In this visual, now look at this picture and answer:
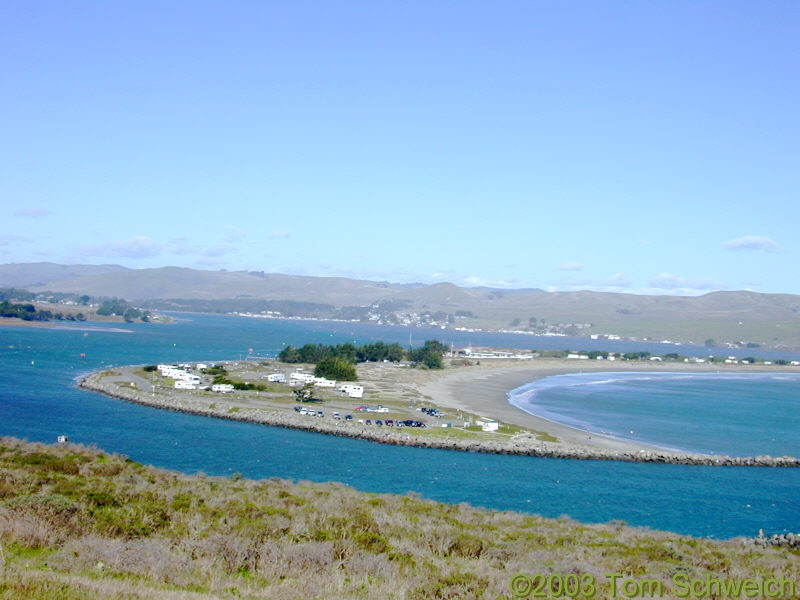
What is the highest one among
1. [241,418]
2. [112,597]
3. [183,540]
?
[112,597]

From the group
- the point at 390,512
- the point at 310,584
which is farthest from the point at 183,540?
the point at 390,512

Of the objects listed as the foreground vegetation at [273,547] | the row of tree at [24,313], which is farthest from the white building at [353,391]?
the row of tree at [24,313]

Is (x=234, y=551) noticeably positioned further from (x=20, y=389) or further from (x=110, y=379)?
(x=110, y=379)

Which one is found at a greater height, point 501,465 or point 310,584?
point 310,584

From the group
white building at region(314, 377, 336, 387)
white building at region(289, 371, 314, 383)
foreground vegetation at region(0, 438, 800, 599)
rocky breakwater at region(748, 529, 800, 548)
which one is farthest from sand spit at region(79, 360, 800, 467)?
foreground vegetation at region(0, 438, 800, 599)

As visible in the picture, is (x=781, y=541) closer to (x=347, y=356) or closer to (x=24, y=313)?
(x=347, y=356)

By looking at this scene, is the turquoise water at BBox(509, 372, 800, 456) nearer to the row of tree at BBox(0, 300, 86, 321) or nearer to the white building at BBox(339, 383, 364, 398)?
the white building at BBox(339, 383, 364, 398)

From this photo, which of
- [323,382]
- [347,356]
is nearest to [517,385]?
[347,356]
